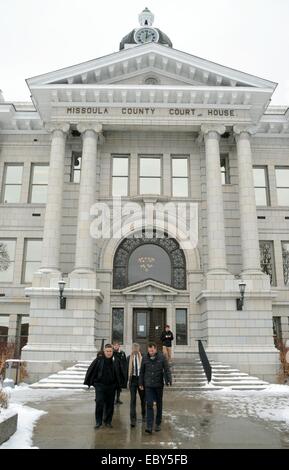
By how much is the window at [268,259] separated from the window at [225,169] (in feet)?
13.2

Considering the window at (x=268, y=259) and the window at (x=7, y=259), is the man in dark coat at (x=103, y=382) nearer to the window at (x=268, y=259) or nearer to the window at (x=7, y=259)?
the window at (x=7, y=259)

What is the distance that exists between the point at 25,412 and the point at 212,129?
1752cm

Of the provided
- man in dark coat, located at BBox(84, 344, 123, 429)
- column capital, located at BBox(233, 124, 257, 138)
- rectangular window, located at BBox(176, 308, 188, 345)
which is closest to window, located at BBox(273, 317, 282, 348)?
rectangular window, located at BBox(176, 308, 188, 345)

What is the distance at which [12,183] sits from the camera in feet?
81.2

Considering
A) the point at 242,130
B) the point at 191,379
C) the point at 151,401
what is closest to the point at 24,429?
the point at 151,401

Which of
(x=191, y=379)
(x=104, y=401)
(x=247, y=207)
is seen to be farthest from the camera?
(x=247, y=207)

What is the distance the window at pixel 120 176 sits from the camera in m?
24.0

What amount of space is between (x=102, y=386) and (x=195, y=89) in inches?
712

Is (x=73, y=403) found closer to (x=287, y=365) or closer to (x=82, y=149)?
(x=287, y=365)

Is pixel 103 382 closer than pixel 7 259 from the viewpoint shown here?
Yes

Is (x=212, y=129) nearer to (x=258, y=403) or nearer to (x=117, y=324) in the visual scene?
(x=117, y=324)

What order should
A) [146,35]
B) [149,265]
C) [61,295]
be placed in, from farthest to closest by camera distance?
[146,35], [149,265], [61,295]

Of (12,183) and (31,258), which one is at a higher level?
(12,183)

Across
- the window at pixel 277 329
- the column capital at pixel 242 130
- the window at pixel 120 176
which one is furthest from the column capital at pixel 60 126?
the window at pixel 277 329
